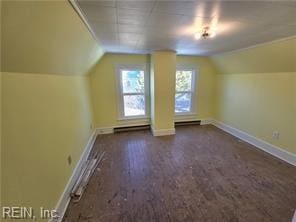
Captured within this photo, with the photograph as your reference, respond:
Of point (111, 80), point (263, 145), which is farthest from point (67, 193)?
point (263, 145)

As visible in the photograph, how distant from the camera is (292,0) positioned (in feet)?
4.25

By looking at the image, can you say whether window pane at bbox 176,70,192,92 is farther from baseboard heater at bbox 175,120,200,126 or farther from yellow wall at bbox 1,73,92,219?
yellow wall at bbox 1,73,92,219

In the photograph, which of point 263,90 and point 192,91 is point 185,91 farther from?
point 263,90

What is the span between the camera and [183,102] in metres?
4.89

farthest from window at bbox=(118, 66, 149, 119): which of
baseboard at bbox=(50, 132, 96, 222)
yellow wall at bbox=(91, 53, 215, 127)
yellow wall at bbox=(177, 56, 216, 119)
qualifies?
baseboard at bbox=(50, 132, 96, 222)

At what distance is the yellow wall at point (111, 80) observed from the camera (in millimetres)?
4094

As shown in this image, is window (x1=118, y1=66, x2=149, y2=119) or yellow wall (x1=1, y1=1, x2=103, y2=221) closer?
yellow wall (x1=1, y1=1, x2=103, y2=221)

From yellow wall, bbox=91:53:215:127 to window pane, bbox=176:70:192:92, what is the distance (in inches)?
11.4

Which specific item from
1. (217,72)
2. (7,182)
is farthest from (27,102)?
(217,72)

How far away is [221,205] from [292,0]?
2.17m

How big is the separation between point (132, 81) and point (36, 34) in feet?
10.6

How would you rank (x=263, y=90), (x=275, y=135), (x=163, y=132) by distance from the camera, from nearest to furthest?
(x=275, y=135) → (x=263, y=90) → (x=163, y=132)

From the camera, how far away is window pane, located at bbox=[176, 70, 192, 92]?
4707mm

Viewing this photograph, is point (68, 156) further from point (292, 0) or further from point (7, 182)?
point (292, 0)
